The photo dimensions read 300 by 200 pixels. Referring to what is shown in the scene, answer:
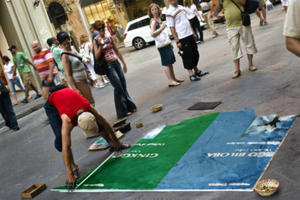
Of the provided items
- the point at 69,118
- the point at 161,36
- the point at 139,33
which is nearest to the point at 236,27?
the point at 161,36

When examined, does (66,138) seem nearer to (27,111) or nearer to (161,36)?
(161,36)

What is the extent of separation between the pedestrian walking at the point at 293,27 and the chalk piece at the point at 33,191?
12.6 feet

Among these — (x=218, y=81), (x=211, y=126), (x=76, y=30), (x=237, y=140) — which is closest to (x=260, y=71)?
(x=218, y=81)

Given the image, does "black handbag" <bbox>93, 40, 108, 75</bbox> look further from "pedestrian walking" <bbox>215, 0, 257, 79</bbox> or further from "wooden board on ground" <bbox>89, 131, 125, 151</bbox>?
"pedestrian walking" <bbox>215, 0, 257, 79</bbox>

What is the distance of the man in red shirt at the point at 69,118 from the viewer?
454 centimetres

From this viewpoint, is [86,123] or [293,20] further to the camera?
[86,123]

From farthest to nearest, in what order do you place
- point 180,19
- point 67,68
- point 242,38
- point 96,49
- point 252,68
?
point 180,19 → point 252,68 → point 242,38 → point 96,49 → point 67,68

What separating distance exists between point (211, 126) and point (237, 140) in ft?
2.74

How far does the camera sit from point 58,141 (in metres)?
5.20

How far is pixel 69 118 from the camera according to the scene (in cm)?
475

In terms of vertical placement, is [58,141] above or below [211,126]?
above

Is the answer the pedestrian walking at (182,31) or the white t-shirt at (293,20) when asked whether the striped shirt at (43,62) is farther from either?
the white t-shirt at (293,20)

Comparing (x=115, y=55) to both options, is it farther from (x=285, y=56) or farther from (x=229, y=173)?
(x=229, y=173)

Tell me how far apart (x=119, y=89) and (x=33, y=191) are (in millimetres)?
3053
